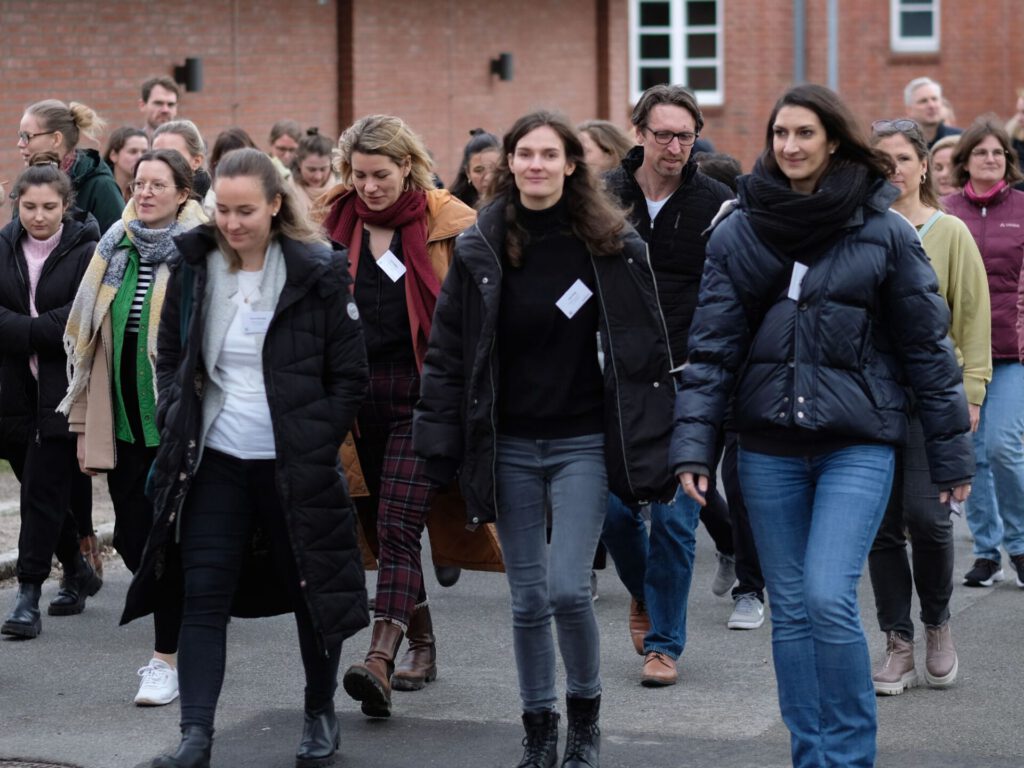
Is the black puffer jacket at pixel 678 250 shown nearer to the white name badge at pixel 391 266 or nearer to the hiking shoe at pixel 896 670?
the white name badge at pixel 391 266

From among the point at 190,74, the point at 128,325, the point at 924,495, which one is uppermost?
the point at 190,74

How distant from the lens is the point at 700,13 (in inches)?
1248

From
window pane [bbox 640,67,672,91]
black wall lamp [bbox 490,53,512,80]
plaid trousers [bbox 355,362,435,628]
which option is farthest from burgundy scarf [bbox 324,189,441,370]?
window pane [bbox 640,67,672,91]

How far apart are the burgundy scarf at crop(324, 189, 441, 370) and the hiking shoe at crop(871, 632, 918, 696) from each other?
1996mm

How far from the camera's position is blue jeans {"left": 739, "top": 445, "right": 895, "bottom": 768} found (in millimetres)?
5137

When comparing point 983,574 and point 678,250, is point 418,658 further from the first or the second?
point 983,574

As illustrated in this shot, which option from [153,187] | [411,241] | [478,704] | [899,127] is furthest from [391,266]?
[899,127]

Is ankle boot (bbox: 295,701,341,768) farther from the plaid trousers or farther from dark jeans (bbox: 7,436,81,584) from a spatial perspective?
dark jeans (bbox: 7,436,81,584)

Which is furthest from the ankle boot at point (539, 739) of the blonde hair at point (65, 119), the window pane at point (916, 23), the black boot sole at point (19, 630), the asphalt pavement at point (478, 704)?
the window pane at point (916, 23)

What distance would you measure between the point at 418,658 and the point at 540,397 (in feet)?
5.77

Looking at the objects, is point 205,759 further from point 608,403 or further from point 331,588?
point 608,403

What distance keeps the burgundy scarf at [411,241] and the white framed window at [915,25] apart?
25955 mm

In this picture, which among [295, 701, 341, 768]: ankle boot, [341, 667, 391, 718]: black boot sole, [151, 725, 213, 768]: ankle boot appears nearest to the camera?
[151, 725, 213, 768]: ankle boot

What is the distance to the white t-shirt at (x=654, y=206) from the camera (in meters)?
7.08
